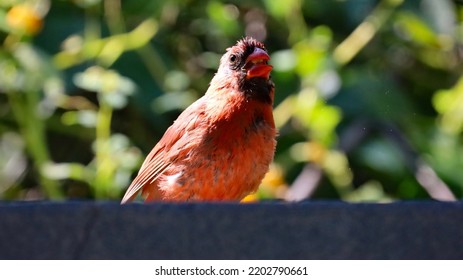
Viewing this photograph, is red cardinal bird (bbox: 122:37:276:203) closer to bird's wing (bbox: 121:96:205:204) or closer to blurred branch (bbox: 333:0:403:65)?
bird's wing (bbox: 121:96:205:204)

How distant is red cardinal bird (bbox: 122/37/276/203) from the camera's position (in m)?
2.53

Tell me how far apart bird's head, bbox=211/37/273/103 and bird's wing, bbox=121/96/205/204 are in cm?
11

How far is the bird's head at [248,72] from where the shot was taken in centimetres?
263

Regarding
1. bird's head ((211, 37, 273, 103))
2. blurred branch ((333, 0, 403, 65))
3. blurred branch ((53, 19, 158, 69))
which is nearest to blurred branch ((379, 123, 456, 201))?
blurred branch ((333, 0, 403, 65))

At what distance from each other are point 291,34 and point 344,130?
1.54 ft

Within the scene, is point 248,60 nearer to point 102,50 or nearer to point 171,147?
point 171,147

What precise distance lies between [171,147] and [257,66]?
13.7 inches

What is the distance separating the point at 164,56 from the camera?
4.02 metres

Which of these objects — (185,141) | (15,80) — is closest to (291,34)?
(15,80)

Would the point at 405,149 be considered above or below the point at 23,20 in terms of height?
below

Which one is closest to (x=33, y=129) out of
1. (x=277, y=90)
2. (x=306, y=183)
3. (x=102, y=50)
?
(x=102, y=50)

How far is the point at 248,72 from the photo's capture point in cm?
264

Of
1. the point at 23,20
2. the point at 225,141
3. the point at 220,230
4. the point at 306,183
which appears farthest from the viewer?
the point at 306,183

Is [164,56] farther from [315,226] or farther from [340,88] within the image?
[315,226]
